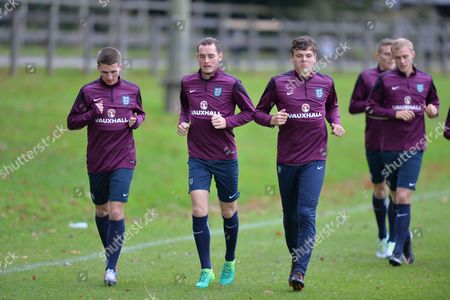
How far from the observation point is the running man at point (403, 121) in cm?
1118

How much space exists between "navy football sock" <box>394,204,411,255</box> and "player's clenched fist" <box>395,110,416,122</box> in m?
1.10

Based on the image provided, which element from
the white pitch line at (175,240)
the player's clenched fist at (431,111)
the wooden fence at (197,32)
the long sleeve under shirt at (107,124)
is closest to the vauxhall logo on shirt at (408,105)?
the player's clenched fist at (431,111)

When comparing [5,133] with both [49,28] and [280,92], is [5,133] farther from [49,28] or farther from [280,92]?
[280,92]

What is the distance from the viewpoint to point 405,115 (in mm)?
11078

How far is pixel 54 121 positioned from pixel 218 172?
35.6 feet

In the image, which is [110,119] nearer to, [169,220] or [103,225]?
[103,225]

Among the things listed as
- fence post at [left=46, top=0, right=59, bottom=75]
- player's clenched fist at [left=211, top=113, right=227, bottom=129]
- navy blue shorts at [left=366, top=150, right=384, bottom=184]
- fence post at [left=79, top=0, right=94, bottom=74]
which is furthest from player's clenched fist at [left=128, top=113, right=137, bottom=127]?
fence post at [left=79, top=0, right=94, bottom=74]

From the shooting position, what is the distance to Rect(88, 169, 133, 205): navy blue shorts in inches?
381

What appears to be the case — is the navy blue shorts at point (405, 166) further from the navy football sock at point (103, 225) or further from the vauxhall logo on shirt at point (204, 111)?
the navy football sock at point (103, 225)

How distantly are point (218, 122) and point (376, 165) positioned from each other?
3.75m

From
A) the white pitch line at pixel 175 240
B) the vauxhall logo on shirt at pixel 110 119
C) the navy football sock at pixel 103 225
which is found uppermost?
the vauxhall logo on shirt at pixel 110 119

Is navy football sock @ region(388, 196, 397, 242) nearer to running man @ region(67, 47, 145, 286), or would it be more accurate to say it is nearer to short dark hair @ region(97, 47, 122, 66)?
running man @ region(67, 47, 145, 286)

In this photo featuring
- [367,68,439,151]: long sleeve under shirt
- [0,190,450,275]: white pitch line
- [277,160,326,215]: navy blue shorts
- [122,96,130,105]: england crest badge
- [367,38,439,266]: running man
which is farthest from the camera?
[367,68,439,151]: long sleeve under shirt

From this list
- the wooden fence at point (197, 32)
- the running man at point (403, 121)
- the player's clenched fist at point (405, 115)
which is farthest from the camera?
the wooden fence at point (197, 32)
